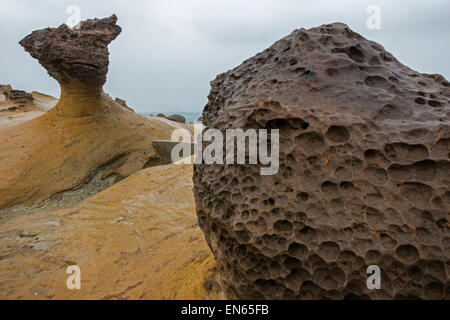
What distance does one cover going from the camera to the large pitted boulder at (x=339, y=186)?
1061 millimetres

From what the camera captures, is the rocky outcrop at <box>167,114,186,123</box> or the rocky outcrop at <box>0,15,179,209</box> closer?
the rocky outcrop at <box>0,15,179,209</box>

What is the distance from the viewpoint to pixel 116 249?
2.96m

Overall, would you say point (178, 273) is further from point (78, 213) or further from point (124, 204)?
point (78, 213)

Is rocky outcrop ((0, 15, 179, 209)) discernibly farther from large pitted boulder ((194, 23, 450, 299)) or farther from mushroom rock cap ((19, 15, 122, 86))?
large pitted boulder ((194, 23, 450, 299))

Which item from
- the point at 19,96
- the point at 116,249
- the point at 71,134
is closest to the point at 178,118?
the point at 19,96

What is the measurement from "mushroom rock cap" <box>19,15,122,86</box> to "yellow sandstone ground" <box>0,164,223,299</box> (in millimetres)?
2514

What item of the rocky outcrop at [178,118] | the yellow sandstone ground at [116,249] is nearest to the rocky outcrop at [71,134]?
the yellow sandstone ground at [116,249]

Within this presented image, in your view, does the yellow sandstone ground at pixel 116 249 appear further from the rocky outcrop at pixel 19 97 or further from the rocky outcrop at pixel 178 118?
the rocky outcrop at pixel 178 118

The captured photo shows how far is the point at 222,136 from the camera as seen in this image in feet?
5.19

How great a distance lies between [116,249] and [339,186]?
2620mm

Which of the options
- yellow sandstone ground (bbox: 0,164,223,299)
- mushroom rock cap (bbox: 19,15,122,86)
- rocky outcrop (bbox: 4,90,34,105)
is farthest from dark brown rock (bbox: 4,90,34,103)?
yellow sandstone ground (bbox: 0,164,223,299)

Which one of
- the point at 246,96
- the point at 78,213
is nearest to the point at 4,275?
the point at 78,213

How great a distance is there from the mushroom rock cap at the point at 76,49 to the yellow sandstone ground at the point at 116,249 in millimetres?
2514

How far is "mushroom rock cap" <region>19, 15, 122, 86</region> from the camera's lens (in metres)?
4.91
